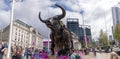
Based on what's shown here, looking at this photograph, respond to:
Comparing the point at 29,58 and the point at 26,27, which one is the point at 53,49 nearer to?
the point at 29,58

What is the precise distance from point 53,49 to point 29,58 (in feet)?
12.6

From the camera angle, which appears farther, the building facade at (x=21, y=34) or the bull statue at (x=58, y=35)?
the building facade at (x=21, y=34)

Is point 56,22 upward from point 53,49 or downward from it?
upward

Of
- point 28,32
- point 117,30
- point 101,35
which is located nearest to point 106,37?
point 101,35

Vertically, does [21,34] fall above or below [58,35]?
above

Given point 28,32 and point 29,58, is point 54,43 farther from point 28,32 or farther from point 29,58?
point 28,32

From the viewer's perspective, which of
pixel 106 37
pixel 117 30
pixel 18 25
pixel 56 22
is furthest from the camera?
pixel 18 25

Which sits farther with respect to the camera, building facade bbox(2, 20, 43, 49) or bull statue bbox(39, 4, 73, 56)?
building facade bbox(2, 20, 43, 49)

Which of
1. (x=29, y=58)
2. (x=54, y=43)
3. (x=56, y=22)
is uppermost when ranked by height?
(x=56, y=22)

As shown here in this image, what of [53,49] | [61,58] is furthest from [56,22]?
[61,58]

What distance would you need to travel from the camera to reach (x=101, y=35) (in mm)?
81375

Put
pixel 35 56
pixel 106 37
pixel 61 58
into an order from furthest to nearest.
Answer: pixel 106 37 → pixel 35 56 → pixel 61 58

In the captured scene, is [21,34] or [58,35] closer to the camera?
[58,35]

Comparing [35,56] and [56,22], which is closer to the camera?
[56,22]
